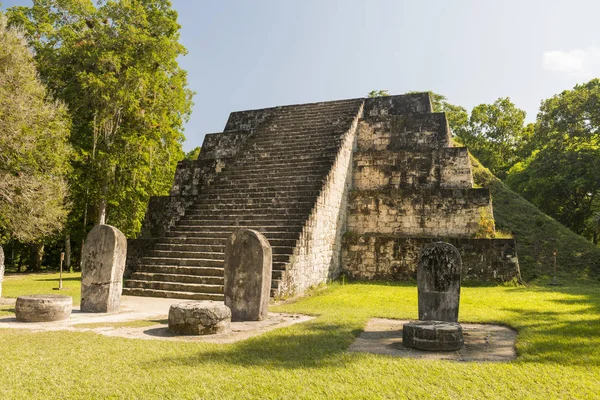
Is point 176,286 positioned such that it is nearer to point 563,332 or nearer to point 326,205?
point 326,205

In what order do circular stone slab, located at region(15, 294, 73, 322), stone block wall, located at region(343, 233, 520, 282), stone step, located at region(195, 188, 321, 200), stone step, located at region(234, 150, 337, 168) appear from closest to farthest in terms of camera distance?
circular stone slab, located at region(15, 294, 73, 322)
stone step, located at region(195, 188, 321, 200)
stone block wall, located at region(343, 233, 520, 282)
stone step, located at region(234, 150, 337, 168)

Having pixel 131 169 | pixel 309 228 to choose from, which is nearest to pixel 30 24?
pixel 131 169

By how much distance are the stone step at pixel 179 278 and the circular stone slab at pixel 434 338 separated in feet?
16.8

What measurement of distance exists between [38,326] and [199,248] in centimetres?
477

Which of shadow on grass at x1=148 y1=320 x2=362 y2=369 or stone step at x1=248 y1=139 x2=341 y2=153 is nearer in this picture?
shadow on grass at x1=148 y1=320 x2=362 y2=369

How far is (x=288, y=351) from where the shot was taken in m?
4.70

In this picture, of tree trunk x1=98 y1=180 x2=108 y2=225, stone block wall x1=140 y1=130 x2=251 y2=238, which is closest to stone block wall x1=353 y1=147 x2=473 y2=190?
stone block wall x1=140 y1=130 x2=251 y2=238

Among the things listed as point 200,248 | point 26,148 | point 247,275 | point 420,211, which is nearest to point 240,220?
point 200,248

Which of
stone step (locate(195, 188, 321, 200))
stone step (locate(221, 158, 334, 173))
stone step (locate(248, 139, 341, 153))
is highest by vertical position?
stone step (locate(248, 139, 341, 153))

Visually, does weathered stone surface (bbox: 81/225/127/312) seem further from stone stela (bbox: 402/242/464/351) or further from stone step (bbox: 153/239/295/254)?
stone stela (bbox: 402/242/464/351)

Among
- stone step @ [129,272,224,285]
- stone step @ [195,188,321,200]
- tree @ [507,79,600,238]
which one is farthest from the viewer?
tree @ [507,79,600,238]

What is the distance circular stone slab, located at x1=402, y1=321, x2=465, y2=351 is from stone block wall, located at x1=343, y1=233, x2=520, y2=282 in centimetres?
730

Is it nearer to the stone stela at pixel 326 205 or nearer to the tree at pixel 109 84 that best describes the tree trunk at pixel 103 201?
the tree at pixel 109 84

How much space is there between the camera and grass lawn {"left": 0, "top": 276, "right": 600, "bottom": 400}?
11.4 feet
